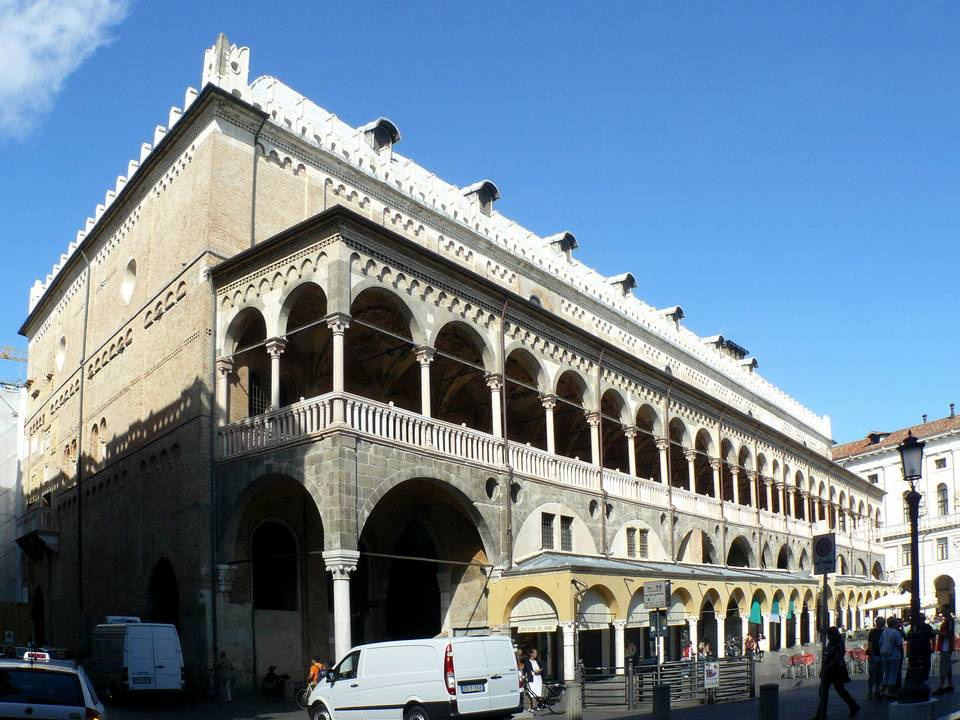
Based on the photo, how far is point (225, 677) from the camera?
24906mm

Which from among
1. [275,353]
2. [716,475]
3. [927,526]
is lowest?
[927,526]

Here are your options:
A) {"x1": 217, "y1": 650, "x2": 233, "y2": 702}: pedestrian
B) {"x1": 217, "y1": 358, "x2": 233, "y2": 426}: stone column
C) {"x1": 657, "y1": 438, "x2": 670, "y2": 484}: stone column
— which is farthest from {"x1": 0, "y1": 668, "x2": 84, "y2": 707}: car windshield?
{"x1": 657, "y1": 438, "x2": 670, "y2": 484}: stone column

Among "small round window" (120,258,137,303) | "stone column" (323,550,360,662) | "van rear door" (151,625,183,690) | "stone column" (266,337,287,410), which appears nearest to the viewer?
"stone column" (323,550,360,662)

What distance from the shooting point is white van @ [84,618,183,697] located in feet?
76.2

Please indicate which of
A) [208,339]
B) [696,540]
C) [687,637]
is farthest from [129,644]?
[696,540]

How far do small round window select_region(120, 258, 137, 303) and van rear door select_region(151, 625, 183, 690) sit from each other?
12531mm

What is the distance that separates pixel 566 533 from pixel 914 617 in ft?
44.1

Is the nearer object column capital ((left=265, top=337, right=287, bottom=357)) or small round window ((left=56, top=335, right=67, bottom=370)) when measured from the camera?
column capital ((left=265, top=337, right=287, bottom=357))

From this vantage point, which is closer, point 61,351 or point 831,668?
point 831,668

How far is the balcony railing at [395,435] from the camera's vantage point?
76.3 feet

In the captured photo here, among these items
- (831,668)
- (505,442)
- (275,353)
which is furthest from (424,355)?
(831,668)

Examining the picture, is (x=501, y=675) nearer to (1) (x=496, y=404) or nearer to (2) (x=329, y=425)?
(2) (x=329, y=425)

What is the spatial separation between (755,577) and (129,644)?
22.3 meters

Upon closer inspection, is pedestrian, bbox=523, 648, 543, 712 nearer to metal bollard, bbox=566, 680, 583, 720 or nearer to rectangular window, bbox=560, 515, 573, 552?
metal bollard, bbox=566, 680, 583, 720
